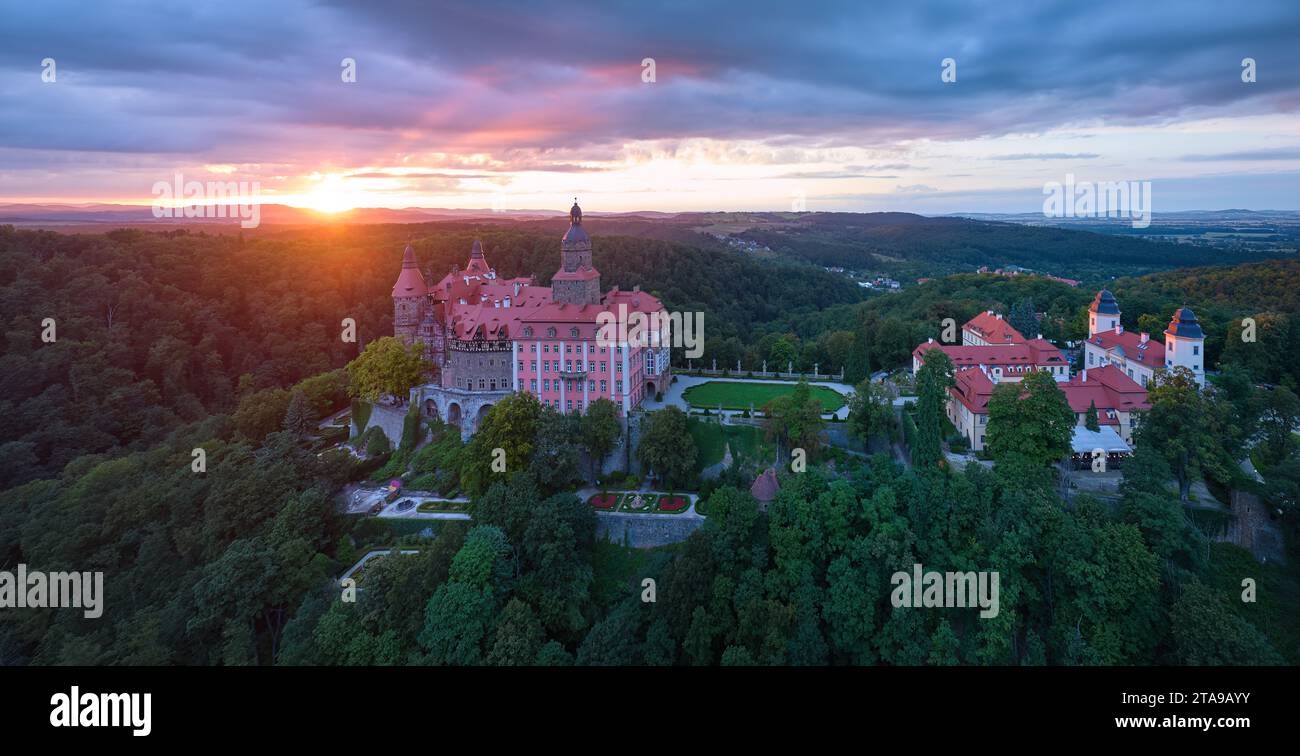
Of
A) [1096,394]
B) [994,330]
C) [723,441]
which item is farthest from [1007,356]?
[723,441]

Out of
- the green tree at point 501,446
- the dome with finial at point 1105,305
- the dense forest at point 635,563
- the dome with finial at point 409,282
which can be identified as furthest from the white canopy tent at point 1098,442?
the dome with finial at point 409,282

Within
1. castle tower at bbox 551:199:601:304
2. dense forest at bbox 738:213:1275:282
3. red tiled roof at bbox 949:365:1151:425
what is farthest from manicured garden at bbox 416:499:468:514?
dense forest at bbox 738:213:1275:282

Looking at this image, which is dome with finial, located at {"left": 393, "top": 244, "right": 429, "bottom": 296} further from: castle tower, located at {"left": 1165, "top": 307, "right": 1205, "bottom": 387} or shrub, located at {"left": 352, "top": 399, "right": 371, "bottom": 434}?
castle tower, located at {"left": 1165, "top": 307, "right": 1205, "bottom": 387}

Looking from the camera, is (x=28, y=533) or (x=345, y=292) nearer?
(x=28, y=533)
